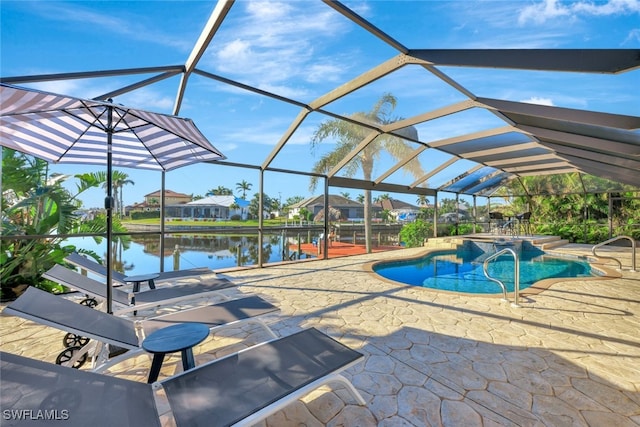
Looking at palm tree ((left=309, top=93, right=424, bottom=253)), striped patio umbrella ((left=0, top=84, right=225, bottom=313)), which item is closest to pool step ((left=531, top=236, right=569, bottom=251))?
palm tree ((left=309, top=93, right=424, bottom=253))

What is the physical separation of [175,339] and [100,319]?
3.04 ft

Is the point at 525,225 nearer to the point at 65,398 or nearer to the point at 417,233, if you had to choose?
the point at 417,233

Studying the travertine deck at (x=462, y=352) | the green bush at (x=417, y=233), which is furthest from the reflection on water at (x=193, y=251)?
the green bush at (x=417, y=233)

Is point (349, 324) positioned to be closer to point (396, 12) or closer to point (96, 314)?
point (96, 314)

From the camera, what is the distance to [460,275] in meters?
8.72

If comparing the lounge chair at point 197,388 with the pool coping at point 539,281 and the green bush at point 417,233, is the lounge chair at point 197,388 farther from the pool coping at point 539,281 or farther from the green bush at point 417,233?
the green bush at point 417,233

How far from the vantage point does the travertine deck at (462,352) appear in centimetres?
233

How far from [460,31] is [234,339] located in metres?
5.60

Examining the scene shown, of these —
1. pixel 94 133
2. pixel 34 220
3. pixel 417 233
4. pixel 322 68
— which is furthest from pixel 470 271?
pixel 34 220

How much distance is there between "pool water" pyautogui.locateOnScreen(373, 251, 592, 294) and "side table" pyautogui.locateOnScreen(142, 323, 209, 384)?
21.1ft

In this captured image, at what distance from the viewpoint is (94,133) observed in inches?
144

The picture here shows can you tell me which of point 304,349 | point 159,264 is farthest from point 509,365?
point 159,264

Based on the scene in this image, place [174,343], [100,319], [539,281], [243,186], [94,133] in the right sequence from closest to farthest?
1. [174,343]
2. [100,319]
3. [94,133]
4. [539,281]
5. [243,186]

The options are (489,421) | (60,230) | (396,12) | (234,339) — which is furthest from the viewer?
(60,230)
